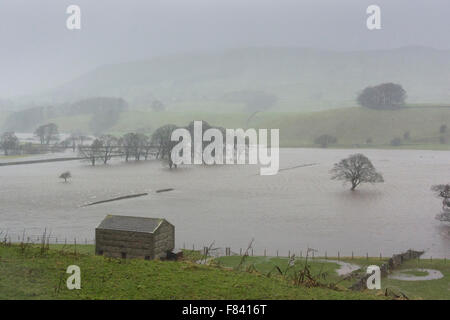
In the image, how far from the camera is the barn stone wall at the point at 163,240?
39.7m

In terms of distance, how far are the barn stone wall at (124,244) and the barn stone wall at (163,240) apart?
580 mm

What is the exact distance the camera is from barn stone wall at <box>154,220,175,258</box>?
1561 inches

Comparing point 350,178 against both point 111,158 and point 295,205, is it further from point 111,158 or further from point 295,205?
point 111,158

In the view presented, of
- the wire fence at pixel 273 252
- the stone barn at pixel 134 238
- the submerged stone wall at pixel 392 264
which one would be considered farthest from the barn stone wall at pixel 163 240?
the submerged stone wall at pixel 392 264

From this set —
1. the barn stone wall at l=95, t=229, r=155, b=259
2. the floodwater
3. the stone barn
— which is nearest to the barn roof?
the stone barn

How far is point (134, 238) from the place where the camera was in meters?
40.0

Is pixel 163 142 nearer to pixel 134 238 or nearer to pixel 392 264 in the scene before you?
pixel 134 238

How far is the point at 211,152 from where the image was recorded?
159 meters

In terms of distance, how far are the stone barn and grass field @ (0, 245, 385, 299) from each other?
555 inches

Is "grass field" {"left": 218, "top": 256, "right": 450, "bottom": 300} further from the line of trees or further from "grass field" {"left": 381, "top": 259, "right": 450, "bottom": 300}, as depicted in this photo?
the line of trees

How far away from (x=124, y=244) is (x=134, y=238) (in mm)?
1309

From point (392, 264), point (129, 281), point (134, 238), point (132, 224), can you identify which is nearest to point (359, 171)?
point (392, 264)

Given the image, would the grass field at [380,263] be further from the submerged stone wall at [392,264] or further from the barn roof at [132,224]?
the barn roof at [132,224]
